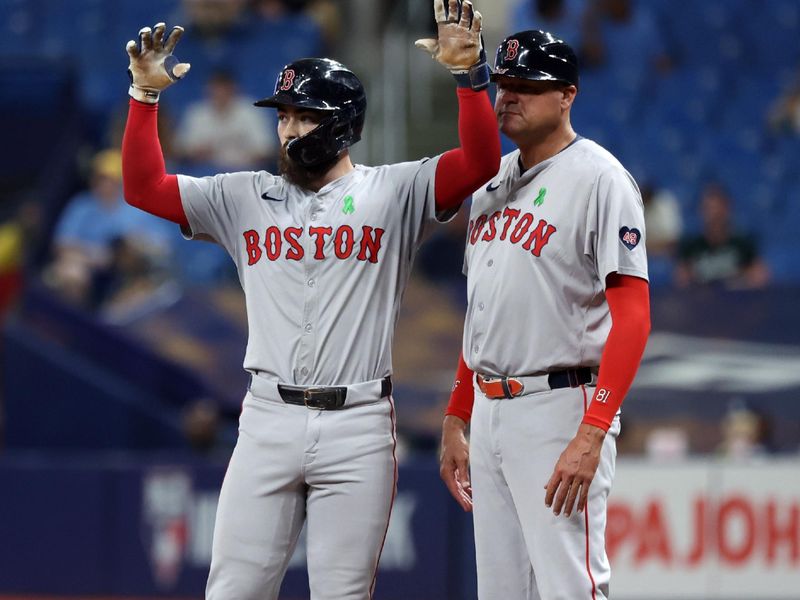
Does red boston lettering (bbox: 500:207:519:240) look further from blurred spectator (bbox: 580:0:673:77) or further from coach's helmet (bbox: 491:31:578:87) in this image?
blurred spectator (bbox: 580:0:673:77)

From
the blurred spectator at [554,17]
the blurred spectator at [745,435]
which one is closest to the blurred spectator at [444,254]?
the blurred spectator at [745,435]

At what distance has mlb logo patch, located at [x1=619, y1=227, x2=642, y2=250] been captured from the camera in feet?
11.9

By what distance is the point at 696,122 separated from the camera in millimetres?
10539

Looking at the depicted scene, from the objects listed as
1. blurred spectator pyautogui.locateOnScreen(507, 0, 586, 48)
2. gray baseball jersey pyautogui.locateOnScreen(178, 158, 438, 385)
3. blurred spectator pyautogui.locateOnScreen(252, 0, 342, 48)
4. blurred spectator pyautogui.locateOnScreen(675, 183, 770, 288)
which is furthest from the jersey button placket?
blurred spectator pyautogui.locateOnScreen(252, 0, 342, 48)

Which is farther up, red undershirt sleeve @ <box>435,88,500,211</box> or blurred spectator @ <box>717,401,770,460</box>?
red undershirt sleeve @ <box>435,88,500,211</box>

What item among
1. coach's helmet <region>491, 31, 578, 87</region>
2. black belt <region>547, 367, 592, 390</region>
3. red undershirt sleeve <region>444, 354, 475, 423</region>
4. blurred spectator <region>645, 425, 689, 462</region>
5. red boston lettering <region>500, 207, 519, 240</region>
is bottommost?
blurred spectator <region>645, 425, 689, 462</region>

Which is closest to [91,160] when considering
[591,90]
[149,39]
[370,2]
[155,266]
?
[155,266]

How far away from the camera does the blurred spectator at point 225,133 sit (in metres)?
9.97

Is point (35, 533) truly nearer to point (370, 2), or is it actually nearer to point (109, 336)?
point (109, 336)

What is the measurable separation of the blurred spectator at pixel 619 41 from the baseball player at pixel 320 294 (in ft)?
23.3

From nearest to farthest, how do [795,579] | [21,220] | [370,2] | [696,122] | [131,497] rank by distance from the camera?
[795,579], [131,497], [21,220], [696,122], [370,2]

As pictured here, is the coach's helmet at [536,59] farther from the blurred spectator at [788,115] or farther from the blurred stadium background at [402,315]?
the blurred spectator at [788,115]

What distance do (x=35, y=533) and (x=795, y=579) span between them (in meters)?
3.96

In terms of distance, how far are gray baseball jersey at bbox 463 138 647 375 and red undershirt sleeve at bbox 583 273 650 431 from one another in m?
0.07
